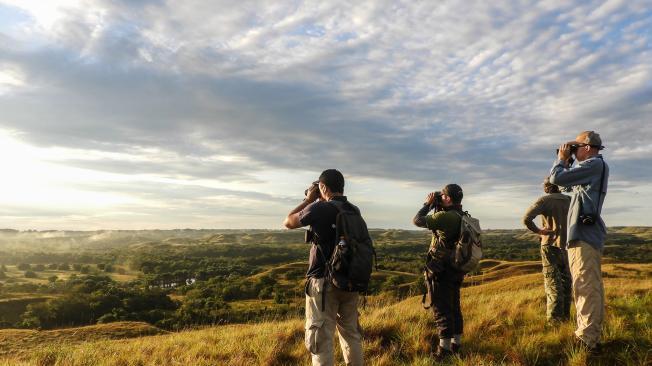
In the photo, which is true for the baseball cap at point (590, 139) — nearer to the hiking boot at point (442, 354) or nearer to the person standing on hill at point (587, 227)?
the person standing on hill at point (587, 227)

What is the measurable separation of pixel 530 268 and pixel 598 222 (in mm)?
37812

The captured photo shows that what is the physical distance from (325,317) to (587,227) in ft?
10.5

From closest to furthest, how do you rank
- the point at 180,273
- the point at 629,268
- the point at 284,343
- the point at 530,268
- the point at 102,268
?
the point at 284,343, the point at 629,268, the point at 530,268, the point at 180,273, the point at 102,268

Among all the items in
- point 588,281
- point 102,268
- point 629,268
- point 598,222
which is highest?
point 598,222

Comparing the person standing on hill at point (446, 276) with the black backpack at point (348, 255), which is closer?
the black backpack at point (348, 255)

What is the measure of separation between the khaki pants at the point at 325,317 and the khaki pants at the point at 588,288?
8.68ft

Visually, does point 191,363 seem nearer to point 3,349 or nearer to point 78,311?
point 3,349

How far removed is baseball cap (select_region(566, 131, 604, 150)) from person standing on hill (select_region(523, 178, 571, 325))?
1.29 m

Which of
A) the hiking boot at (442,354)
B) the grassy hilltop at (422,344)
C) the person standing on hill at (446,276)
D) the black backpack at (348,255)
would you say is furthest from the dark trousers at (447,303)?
the black backpack at (348,255)

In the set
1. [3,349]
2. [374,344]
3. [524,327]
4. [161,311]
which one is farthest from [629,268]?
[161,311]

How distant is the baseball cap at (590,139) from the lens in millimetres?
5137

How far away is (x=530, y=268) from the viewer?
39.1 meters

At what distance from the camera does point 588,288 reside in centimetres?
505

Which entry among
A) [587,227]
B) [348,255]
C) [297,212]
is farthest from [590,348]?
[297,212]
